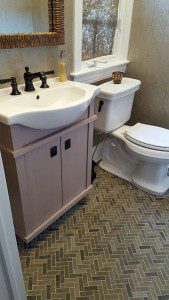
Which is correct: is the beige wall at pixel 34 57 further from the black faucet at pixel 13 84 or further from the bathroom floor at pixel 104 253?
the bathroom floor at pixel 104 253

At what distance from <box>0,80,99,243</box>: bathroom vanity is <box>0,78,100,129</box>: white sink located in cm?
6

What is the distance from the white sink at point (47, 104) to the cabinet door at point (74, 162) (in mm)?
183

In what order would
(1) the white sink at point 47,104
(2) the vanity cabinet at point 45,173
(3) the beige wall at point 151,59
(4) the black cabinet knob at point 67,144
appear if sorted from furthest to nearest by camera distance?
(3) the beige wall at point 151,59 < (4) the black cabinet knob at point 67,144 < (2) the vanity cabinet at point 45,173 < (1) the white sink at point 47,104

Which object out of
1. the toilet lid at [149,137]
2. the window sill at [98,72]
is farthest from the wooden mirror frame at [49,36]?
the toilet lid at [149,137]

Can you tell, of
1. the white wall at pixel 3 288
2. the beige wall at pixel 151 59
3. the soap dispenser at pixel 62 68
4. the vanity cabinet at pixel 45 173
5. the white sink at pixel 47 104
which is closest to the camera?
the white wall at pixel 3 288

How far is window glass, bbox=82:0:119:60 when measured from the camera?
1.72m

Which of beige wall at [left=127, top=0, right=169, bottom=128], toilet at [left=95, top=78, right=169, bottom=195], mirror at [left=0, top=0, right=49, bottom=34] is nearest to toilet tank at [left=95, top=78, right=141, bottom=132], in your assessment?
toilet at [left=95, top=78, right=169, bottom=195]

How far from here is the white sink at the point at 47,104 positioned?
959 mm

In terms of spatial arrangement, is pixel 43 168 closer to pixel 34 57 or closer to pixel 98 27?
pixel 34 57

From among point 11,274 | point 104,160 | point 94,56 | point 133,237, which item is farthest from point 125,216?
point 94,56

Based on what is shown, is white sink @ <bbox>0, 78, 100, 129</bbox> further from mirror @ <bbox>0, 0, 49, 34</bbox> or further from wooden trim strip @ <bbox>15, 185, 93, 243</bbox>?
wooden trim strip @ <bbox>15, 185, 93, 243</bbox>

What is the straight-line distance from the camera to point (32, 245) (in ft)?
4.74

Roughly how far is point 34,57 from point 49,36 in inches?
6.1

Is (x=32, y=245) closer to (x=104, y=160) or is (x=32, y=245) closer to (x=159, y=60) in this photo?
(x=104, y=160)
